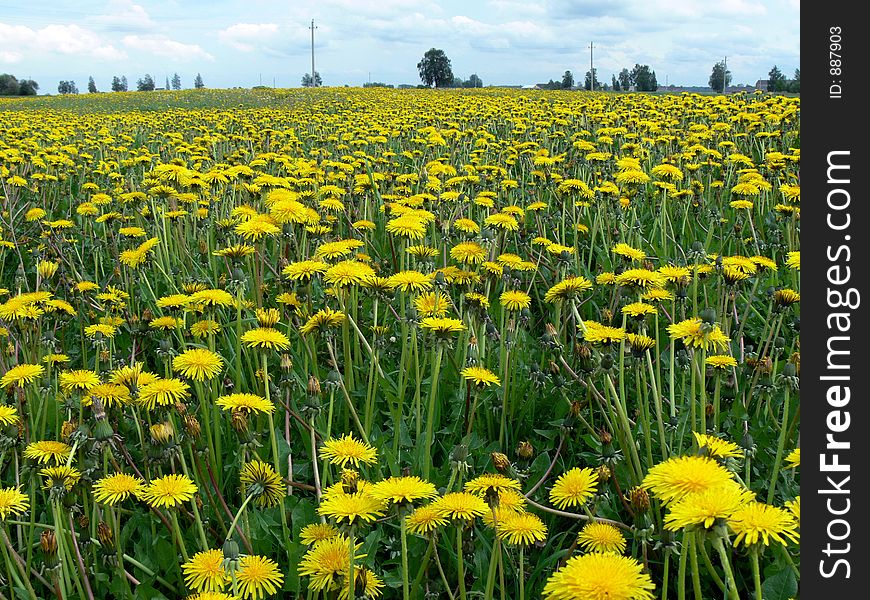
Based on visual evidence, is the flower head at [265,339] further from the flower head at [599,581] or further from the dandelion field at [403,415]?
the flower head at [599,581]

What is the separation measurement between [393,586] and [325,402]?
997mm

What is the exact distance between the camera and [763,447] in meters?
2.13

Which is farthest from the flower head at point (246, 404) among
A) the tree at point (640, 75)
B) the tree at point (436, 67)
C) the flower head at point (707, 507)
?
the tree at point (436, 67)

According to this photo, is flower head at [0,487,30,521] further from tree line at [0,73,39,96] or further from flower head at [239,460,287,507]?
tree line at [0,73,39,96]

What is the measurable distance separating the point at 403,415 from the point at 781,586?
137 centimetres

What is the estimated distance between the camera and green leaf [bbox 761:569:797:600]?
1.43 meters

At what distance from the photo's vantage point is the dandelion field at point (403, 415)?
54.1 inches

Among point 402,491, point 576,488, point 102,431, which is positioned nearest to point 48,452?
point 102,431

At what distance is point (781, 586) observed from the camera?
144 centimetres

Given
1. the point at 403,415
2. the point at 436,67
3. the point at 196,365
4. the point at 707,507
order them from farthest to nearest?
the point at 436,67
the point at 403,415
the point at 196,365
the point at 707,507

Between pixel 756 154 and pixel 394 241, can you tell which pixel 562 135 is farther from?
pixel 394 241

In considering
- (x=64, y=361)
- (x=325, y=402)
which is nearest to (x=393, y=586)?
(x=325, y=402)

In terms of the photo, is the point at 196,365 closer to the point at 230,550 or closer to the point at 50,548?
the point at 50,548
